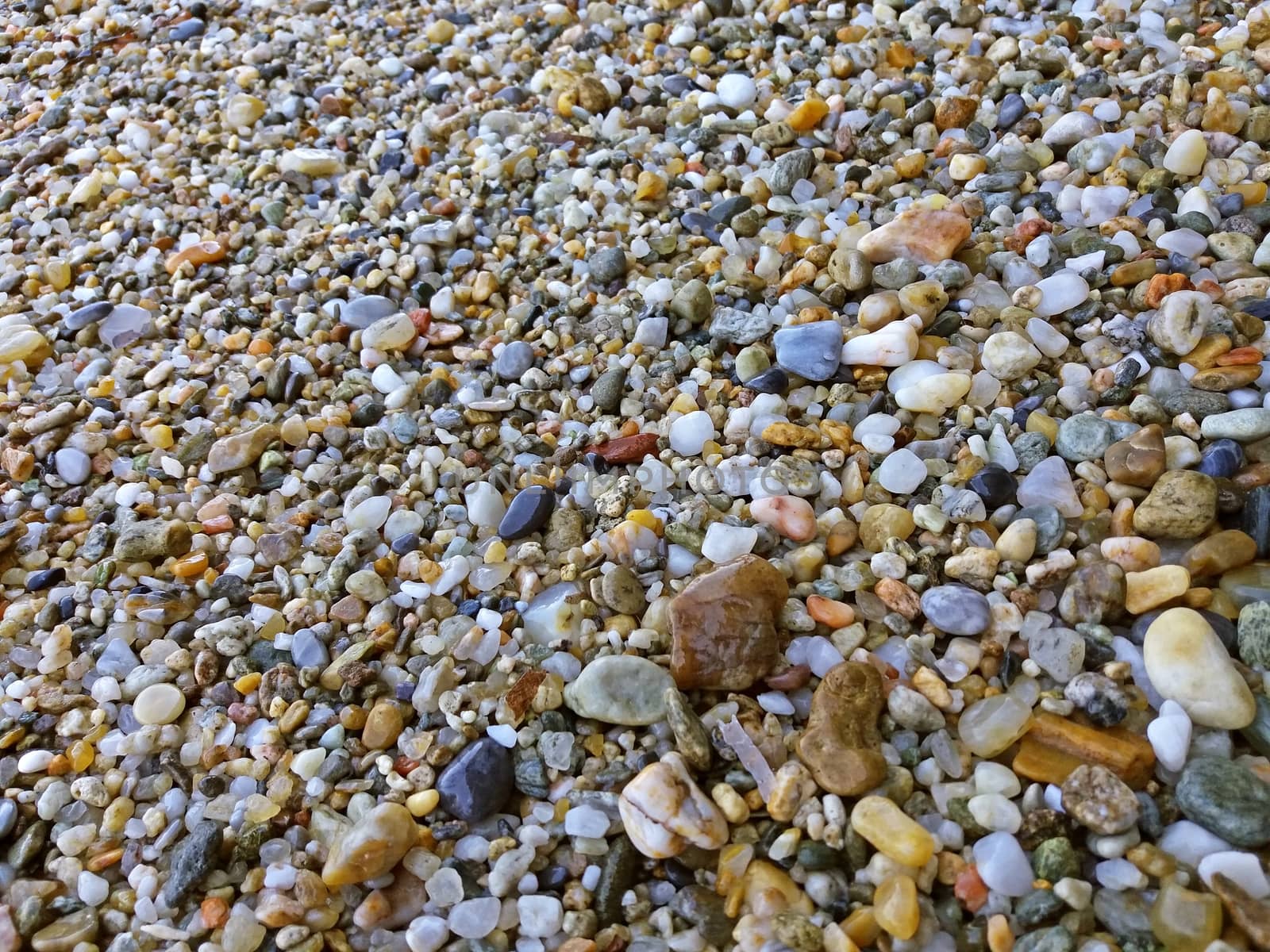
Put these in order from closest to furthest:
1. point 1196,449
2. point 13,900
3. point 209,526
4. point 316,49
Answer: point 13,900 < point 1196,449 < point 209,526 < point 316,49

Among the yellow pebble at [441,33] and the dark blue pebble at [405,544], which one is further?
the yellow pebble at [441,33]

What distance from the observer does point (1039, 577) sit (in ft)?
4.06

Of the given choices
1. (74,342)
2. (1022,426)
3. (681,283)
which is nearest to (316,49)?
(74,342)

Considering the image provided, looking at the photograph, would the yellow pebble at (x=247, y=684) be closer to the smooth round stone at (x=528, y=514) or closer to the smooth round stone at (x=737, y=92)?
the smooth round stone at (x=528, y=514)

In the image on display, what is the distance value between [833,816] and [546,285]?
114 centimetres

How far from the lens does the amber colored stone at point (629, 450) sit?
1489 mm

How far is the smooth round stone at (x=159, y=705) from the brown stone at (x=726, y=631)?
0.71m

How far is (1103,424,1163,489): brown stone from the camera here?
129 cm

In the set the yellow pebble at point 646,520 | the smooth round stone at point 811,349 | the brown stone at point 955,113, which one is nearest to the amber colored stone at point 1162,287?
the smooth round stone at point 811,349

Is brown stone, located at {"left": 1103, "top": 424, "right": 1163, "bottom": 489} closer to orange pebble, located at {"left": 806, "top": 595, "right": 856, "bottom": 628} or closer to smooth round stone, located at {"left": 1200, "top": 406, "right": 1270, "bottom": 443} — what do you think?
smooth round stone, located at {"left": 1200, "top": 406, "right": 1270, "bottom": 443}

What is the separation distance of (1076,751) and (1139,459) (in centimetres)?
45

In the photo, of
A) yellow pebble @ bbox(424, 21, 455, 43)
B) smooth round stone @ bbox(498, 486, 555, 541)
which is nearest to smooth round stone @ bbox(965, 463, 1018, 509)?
smooth round stone @ bbox(498, 486, 555, 541)

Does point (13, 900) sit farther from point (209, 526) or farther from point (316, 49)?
point (316, 49)

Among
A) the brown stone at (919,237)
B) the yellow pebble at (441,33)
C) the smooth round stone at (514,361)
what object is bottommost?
the smooth round stone at (514,361)
